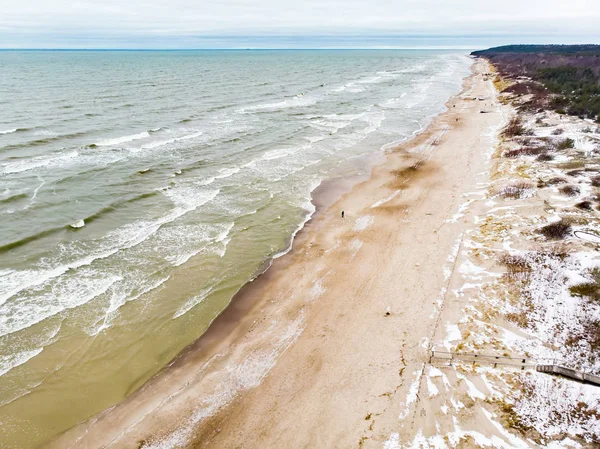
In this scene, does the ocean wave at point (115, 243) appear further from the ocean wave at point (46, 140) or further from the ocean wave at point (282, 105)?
the ocean wave at point (282, 105)

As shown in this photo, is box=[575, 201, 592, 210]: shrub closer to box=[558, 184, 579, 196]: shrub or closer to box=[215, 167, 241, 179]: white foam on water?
box=[558, 184, 579, 196]: shrub

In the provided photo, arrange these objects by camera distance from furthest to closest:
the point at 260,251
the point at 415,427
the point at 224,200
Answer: the point at 224,200 → the point at 260,251 → the point at 415,427

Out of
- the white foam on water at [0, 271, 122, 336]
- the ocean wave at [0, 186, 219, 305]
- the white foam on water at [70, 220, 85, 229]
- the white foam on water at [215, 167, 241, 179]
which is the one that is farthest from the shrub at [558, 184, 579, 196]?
the white foam on water at [70, 220, 85, 229]

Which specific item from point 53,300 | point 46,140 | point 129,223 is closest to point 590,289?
point 53,300

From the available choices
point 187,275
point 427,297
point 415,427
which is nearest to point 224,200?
point 187,275

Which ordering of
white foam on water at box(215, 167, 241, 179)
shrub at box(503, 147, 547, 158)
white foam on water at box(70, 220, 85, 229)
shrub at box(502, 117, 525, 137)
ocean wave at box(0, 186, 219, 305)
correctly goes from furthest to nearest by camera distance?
1. shrub at box(502, 117, 525, 137)
2. shrub at box(503, 147, 547, 158)
3. white foam on water at box(215, 167, 241, 179)
4. white foam on water at box(70, 220, 85, 229)
5. ocean wave at box(0, 186, 219, 305)

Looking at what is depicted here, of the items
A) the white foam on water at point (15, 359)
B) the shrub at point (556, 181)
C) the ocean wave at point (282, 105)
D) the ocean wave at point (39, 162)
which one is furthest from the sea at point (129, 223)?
the shrub at point (556, 181)

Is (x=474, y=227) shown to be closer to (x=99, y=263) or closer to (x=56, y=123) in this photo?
Answer: (x=99, y=263)
